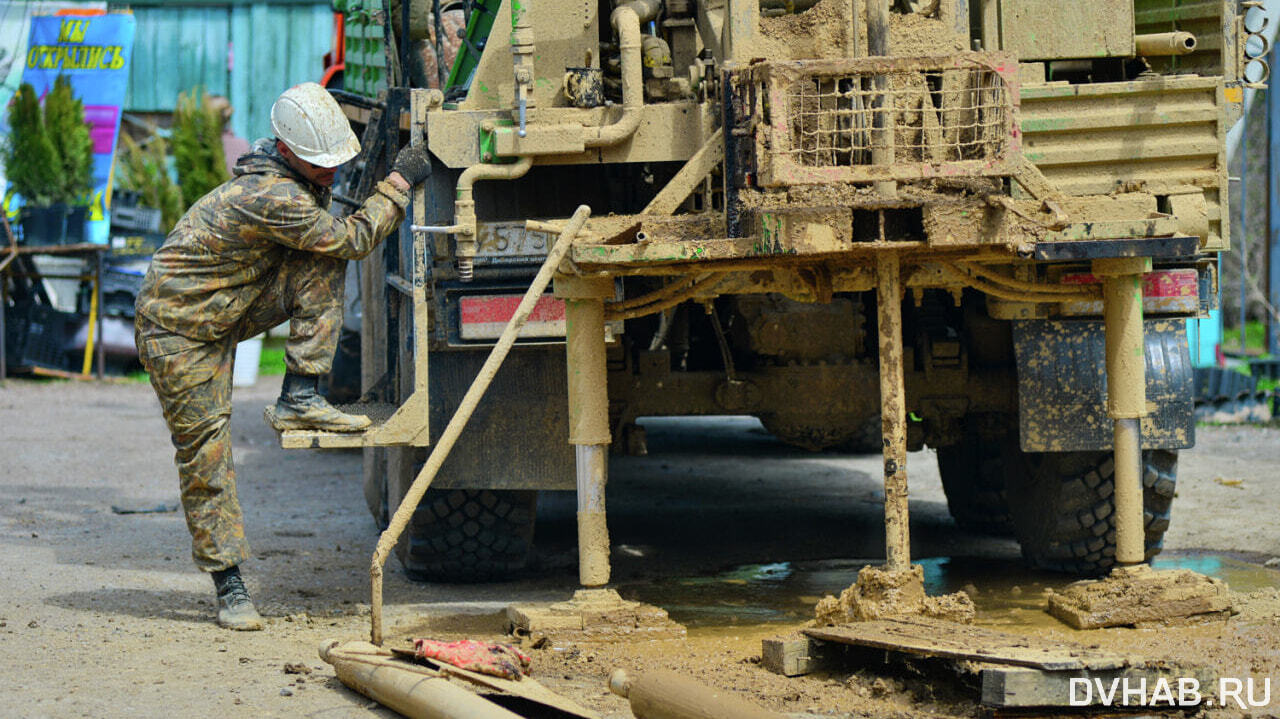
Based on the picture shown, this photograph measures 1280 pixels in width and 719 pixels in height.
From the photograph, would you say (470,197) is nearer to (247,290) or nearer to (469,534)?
(247,290)

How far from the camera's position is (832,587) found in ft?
21.9

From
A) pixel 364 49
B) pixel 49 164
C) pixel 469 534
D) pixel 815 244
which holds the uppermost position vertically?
pixel 49 164

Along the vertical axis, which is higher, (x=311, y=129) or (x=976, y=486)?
(x=311, y=129)

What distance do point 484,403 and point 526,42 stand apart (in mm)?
1452

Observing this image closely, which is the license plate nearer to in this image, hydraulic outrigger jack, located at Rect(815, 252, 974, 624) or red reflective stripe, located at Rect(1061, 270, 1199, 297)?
hydraulic outrigger jack, located at Rect(815, 252, 974, 624)

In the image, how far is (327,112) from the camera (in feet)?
19.1

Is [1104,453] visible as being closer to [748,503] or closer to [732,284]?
[732,284]

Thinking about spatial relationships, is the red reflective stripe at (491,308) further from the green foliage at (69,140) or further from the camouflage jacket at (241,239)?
the green foliage at (69,140)

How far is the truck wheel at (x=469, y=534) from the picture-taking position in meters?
6.65

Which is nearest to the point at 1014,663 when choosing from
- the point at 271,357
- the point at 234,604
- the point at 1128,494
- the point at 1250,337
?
the point at 1128,494

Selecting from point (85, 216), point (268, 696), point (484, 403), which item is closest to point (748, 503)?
point (484, 403)

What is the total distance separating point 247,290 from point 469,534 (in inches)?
58.5

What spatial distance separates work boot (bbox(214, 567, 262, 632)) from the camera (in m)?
5.79

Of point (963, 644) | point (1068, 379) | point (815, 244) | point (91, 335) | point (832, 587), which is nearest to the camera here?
point (963, 644)
